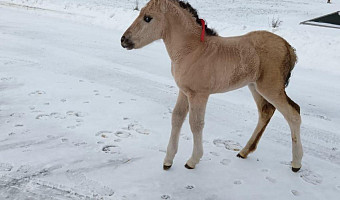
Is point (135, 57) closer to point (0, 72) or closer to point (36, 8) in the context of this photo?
point (0, 72)

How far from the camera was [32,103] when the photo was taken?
4395mm

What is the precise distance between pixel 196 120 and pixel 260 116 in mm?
786

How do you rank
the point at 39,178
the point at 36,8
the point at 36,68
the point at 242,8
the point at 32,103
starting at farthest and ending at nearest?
1. the point at 242,8
2. the point at 36,8
3. the point at 36,68
4. the point at 32,103
5. the point at 39,178

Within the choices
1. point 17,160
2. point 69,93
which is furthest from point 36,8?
point 17,160

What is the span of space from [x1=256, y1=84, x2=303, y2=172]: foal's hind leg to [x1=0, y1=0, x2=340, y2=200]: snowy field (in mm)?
169

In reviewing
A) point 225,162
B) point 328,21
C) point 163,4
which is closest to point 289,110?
point 225,162

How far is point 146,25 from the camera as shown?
2.73m

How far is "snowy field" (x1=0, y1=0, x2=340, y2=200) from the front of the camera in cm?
286

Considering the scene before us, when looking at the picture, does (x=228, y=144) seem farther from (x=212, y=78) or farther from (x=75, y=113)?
(x=75, y=113)

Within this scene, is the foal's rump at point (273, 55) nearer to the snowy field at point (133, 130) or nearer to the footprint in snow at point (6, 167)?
the snowy field at point (133, 130)

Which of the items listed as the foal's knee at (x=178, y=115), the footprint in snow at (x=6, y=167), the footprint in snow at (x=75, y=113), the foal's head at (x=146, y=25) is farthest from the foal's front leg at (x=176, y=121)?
the footprint in snow at (x=75, y=113)

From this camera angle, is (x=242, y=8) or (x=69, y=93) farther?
(x=242, y=8)

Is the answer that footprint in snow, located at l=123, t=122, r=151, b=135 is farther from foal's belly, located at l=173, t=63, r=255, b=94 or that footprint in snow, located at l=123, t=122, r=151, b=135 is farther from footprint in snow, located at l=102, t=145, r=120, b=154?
foal's belly, located at l=173, t=63, r=255, b=94

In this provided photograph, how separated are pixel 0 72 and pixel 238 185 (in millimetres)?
4323
